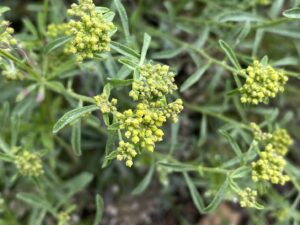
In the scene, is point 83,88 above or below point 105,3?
below

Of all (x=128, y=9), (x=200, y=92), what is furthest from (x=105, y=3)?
(x=200, y=92)

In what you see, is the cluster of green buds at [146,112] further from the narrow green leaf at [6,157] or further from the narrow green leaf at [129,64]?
the narrow green leaf at [6,157]

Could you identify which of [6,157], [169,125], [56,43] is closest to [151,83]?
[56,43]

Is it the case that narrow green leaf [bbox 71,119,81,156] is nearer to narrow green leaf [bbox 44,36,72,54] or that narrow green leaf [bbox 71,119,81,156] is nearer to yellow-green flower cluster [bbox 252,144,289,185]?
narrow green leaf [bbox 44,36,72,54]

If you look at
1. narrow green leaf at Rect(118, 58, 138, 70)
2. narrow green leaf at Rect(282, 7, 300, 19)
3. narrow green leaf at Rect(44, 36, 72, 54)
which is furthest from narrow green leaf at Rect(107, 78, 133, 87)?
narrow green leaf at Rect(282, 7, 300, 19)

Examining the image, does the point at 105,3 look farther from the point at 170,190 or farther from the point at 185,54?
the point at 170,190

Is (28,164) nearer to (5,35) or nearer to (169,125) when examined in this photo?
(5,35)

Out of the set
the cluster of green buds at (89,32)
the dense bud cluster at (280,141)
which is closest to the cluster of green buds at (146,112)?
the cluster of green buds at (89,32)
